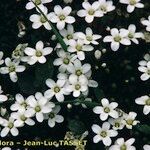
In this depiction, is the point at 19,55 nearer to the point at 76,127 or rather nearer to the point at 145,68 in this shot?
the point at 76,127

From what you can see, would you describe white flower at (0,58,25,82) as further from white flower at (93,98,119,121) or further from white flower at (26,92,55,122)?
white flower at (93,98,119,121)

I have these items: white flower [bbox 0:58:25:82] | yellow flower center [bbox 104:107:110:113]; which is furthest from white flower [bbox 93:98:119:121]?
white flower [bbox 0:58:25:82]

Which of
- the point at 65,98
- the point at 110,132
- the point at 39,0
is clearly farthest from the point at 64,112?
the point at 39,0

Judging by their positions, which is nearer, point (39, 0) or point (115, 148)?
point (115, 148)

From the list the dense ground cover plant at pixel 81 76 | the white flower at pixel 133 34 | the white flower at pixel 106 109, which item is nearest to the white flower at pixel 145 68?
the dense ground cover plant at pixel 81 76

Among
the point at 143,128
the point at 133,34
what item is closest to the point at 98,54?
the point at 133,34

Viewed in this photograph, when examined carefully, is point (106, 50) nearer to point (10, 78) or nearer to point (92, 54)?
point (92, 54)

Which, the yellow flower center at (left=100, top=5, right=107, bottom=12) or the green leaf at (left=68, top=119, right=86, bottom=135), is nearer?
the green leaf at (left=68, top=119, right=86, bottom=135)

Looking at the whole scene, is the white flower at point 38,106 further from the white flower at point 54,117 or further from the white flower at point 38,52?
the white flower at point 38,52
